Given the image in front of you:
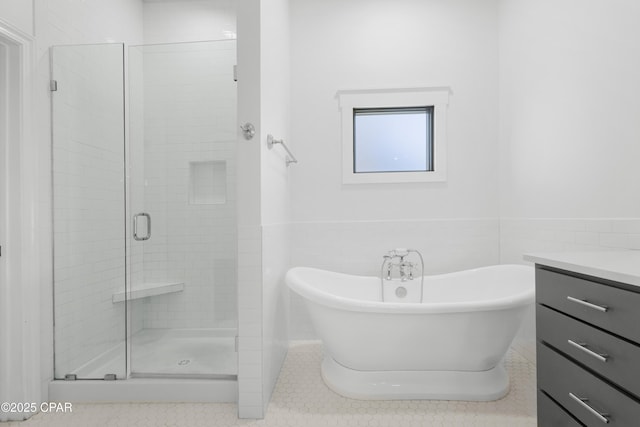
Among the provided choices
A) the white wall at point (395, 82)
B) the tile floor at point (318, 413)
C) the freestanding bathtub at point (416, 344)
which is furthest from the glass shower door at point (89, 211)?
the white wall at point (395, 82)

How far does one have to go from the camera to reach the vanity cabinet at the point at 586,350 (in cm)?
96

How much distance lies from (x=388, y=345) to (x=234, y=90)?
1.80 metres

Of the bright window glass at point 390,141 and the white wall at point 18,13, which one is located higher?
the white wall at point 18,13

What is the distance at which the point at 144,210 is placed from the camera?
2.33m

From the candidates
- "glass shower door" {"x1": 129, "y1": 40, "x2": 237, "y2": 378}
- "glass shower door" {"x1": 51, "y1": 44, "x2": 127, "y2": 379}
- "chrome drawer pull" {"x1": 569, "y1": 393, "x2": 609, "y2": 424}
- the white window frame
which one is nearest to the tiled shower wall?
"glass shower door" {"x1": 129, "y1": 40, "x2": 237, "y2": 378}

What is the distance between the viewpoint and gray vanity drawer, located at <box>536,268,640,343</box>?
37.6 inches

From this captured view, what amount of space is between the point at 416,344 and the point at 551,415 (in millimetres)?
675

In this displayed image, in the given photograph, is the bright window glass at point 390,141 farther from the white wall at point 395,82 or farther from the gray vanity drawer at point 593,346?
the gray vanity drawer at point 593,346

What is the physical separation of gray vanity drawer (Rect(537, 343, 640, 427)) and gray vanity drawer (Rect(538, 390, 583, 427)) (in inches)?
1.0

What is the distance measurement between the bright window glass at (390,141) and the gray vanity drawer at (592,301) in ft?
5.62

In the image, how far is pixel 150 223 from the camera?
2.35 meters

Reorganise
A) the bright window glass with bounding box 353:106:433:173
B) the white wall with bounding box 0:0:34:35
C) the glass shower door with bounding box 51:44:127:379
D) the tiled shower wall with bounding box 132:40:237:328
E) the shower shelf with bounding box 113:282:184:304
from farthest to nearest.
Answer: the bright window glass with bounding box 353:106:433:173 → the tiled shower wall with bounding box 132:40:237:328 → the shower shelf with bounding box 113:282:184:304 → the glass shower door with bounding box 51:44:127:379 → the white wall with bounding box 0:0:34:35
